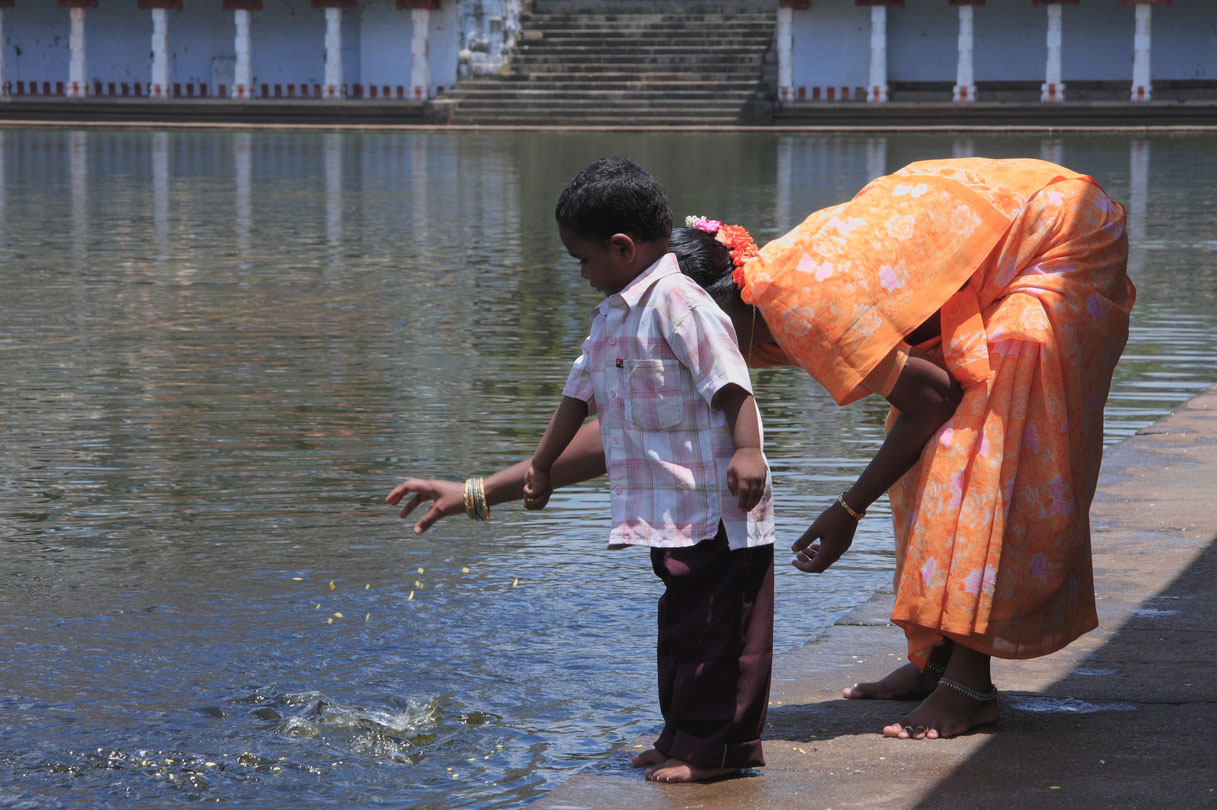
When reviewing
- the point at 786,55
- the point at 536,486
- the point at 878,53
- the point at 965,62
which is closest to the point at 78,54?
the point at 786,55

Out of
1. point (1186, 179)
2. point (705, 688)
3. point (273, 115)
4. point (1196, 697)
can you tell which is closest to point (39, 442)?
point (705, 688)

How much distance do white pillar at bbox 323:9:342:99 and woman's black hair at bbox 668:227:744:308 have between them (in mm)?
39714

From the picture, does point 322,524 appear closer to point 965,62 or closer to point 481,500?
point 481,500

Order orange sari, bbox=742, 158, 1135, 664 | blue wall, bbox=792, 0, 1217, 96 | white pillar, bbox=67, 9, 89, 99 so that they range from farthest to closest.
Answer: white pillar, bbox=67, 9, 89, 99 < blue wall, bbox=792, 0, 1217, 96 < orange sari, bbox=742, 158, 1135, 664

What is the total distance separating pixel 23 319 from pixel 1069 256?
705 centimetres

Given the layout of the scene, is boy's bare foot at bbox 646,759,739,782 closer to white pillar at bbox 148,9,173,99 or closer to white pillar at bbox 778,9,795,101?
white pillar at bbox 778,9,795,101

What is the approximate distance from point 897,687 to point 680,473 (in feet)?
2.54

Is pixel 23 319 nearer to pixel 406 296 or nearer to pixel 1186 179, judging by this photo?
pixel 406 296

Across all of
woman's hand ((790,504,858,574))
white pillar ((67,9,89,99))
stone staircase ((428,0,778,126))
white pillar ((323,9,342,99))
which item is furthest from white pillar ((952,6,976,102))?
woman's hand ((790,504,858,574))

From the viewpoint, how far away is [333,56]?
4212 centimetres

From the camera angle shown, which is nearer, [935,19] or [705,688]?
[705,688]

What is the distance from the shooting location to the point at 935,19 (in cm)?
4119

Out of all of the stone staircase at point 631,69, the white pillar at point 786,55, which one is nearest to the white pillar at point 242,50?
the stone staircase at point 631,69

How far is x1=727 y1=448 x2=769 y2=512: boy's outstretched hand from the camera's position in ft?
9.05
